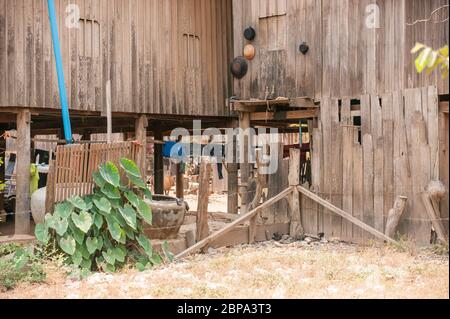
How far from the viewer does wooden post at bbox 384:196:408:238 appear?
10.5 m

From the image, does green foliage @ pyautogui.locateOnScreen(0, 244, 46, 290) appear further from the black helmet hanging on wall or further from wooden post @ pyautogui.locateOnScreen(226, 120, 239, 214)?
wooden post @ pyautogui.locateOnScreen(226, 120, 239, 214)

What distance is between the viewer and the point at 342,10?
12062mm

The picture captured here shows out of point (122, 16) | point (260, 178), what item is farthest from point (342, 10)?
point (122, 16)

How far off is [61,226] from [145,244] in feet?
4.18

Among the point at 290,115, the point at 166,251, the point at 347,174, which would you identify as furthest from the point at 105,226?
the point at 290,115

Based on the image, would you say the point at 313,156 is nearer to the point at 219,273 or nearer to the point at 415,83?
the point at 415,83

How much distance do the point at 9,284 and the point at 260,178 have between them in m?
5.47

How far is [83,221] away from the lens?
8.40m

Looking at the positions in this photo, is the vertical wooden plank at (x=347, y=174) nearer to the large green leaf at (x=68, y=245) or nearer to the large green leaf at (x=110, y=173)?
the large green leaf at (x=110, y=173)

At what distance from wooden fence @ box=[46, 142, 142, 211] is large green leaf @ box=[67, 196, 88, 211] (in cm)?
28

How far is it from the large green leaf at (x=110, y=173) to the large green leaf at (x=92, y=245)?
0.85 meters

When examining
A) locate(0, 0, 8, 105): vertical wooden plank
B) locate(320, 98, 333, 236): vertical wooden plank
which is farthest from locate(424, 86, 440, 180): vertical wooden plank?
locate(0, 0, 8, 105): vertical wooden plank

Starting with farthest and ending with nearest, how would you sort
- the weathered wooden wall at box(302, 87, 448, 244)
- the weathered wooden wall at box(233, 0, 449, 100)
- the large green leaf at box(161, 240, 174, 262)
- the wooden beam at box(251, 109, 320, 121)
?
the wooden beam at box(251, 109, 320, 121)
the weathered wooden wall at box(233, 0, 449, 100)
the weathered wooden wall at box(302, 87, 448, 244)
the large green leaf at box(161, 240, 174, 262)

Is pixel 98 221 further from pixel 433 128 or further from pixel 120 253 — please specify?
pixel 433 128
